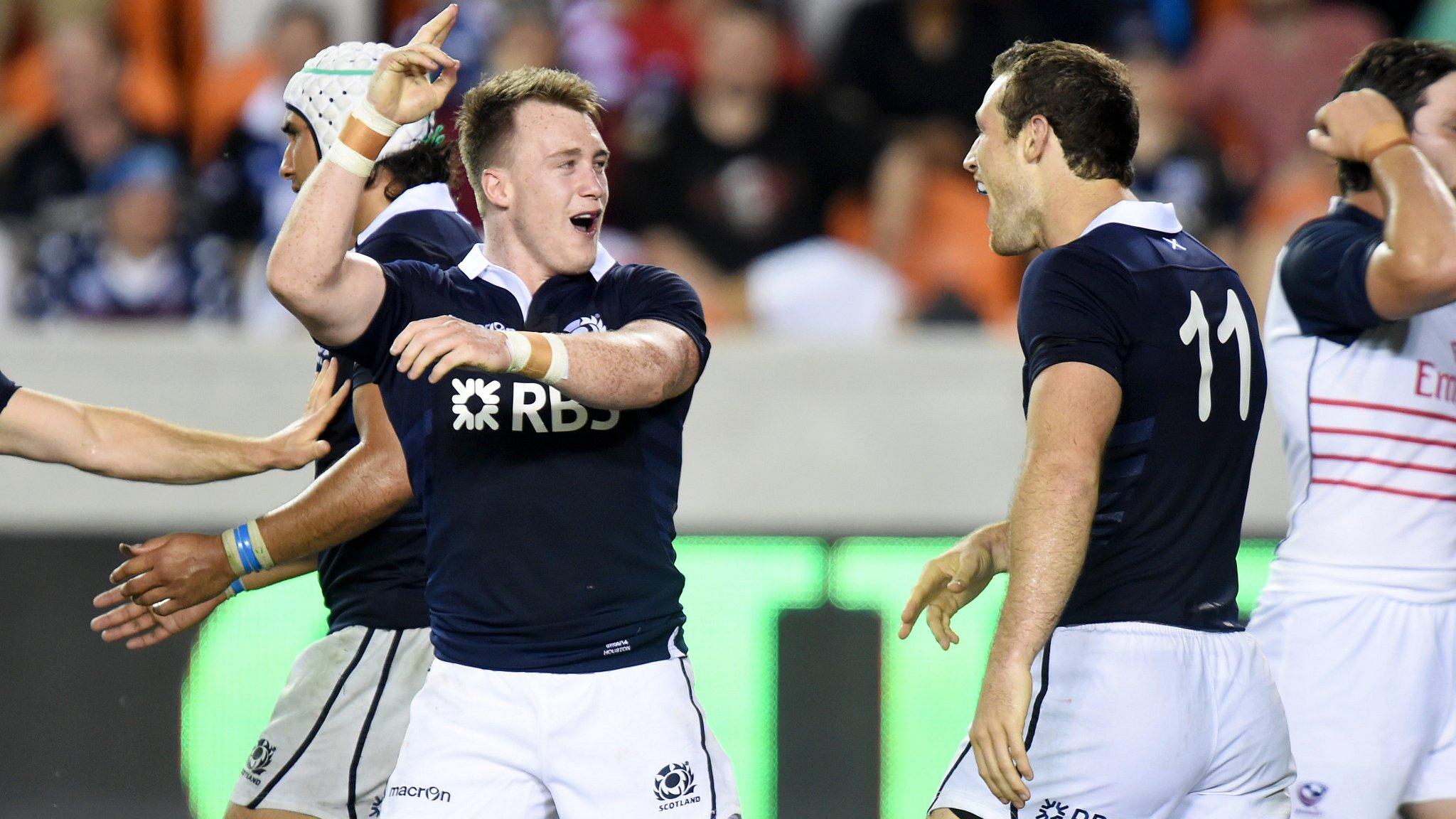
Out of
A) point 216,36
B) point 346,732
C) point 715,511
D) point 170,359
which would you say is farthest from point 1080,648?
point 216,36

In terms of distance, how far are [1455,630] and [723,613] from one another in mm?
2990

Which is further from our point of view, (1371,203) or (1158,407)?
(1371,203)

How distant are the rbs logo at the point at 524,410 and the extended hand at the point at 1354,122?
2010mm

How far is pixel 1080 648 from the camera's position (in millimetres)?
3559

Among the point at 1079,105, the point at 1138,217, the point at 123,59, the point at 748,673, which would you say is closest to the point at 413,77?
the point at 1079,105

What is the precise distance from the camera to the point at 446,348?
3.12 m

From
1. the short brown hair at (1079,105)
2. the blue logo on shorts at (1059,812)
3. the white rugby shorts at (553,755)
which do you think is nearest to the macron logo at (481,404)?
the white rugby shorts at (553,755)

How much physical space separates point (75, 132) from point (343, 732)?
570cm

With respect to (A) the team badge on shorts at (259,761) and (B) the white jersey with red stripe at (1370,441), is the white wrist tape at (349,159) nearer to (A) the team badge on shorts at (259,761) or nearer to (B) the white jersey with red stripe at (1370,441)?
(A) the team badge on shorts at (259,761)

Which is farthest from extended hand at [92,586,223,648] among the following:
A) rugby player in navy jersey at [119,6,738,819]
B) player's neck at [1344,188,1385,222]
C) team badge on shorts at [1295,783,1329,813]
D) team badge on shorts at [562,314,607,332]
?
player's neck at [1344,188,1385,222]

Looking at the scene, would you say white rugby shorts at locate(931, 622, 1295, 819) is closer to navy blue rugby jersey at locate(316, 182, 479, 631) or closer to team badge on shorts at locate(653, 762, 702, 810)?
team badge on shorts at locate(653, 762, 702, 810)

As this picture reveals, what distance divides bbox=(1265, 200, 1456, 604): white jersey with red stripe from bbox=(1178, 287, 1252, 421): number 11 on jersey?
675mm

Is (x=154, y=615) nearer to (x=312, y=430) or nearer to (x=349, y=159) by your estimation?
(x=312, y=430)

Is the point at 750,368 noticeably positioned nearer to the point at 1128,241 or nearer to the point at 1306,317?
the point at 1306,317
